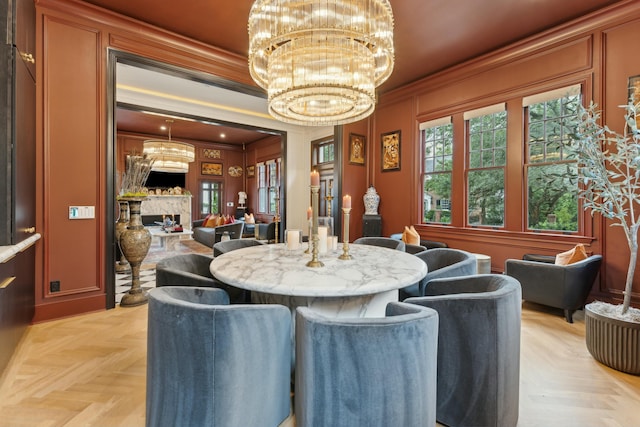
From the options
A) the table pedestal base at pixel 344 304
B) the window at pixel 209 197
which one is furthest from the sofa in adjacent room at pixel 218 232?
the table pedestal base at pixel 344 304

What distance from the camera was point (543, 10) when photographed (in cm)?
317

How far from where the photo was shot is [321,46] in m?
2.10

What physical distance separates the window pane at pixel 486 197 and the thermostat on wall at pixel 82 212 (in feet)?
15.5

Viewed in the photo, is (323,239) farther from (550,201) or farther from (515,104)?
(515,104)

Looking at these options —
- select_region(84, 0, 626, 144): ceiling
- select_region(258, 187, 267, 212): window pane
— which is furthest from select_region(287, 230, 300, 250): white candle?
select_region(258, 187, 267, 212): window pane

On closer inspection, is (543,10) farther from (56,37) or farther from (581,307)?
(56,37)

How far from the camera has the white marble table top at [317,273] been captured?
146cm

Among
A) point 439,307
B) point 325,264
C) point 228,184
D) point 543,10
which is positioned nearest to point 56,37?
point 325,264

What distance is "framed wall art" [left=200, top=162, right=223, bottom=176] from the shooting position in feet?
32.8

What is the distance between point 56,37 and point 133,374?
125 inches

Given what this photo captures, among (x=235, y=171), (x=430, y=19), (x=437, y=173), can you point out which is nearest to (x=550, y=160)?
(x=437, y=173)

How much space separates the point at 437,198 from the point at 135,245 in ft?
14.0

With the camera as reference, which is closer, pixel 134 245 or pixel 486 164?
pixel 134 245

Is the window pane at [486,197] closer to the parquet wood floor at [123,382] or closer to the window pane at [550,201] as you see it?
the window pane at [550,201]
